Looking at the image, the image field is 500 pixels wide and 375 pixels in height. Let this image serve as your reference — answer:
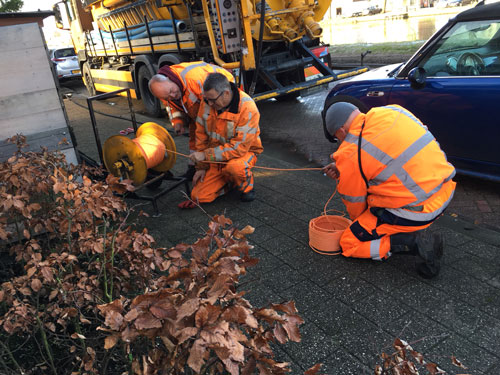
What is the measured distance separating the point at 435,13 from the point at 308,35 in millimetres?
32467

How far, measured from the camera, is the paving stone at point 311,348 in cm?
220

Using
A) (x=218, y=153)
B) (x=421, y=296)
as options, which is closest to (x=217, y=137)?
(x=218, y=153)

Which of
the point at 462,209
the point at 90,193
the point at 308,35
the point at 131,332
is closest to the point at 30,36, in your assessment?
the point at 90,193

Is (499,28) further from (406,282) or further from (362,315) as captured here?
(362,315)

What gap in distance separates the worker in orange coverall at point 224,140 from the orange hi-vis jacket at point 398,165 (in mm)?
1344

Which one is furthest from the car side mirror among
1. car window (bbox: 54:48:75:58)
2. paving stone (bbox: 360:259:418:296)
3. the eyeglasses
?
car window (bbox: 54:48:75:58)

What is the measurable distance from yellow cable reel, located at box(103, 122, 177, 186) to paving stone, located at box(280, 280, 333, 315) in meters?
1.97

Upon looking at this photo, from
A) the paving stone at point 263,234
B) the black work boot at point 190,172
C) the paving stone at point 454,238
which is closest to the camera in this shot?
the paving stone at point 454,238

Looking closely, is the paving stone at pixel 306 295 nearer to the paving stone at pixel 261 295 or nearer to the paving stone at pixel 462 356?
the paving stone at pixel 261 295

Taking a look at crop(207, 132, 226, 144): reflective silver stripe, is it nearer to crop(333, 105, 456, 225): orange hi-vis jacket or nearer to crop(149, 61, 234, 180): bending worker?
crop(149, 61, 234, 180): bending worker

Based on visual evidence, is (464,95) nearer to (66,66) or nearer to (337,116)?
(337,116)

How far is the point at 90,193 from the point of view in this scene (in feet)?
7.23

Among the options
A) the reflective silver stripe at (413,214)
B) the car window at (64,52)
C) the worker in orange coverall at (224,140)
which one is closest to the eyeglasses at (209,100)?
the worker in orange coverall at (224,140)

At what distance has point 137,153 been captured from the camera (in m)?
3.85
